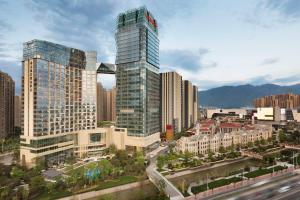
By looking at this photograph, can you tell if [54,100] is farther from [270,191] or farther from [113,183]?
[270,191]

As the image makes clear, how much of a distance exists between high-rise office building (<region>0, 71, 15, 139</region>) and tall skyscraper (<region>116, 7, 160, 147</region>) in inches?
2338

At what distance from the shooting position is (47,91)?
242ft

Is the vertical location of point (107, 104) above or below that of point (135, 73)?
below

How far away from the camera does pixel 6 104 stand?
11844cm

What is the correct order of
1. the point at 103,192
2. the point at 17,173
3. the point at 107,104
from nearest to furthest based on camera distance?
1. the point at 103,192
2. the point at 17,173
3. the point at 107,104

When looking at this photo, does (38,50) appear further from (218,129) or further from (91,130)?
(218,129)

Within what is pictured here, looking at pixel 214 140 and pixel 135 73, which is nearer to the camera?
pixel 135 73

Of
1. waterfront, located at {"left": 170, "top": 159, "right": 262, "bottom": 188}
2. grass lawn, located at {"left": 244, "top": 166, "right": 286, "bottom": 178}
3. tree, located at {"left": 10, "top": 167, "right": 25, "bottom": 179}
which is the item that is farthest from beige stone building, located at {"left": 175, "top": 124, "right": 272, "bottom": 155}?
tree, located at {"left": 10, "top": 167, "right": 25, "bottom": 179}

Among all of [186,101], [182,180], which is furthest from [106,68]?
[186,101]

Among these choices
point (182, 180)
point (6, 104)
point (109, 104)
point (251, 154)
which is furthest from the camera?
point (109, 104)

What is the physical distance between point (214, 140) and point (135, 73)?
1551 inches

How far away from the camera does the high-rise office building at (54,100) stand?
7006cm

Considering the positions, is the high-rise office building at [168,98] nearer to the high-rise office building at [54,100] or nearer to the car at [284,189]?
the high-rise office building at [54,100]

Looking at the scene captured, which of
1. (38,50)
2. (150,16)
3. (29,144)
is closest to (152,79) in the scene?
(150,16)
